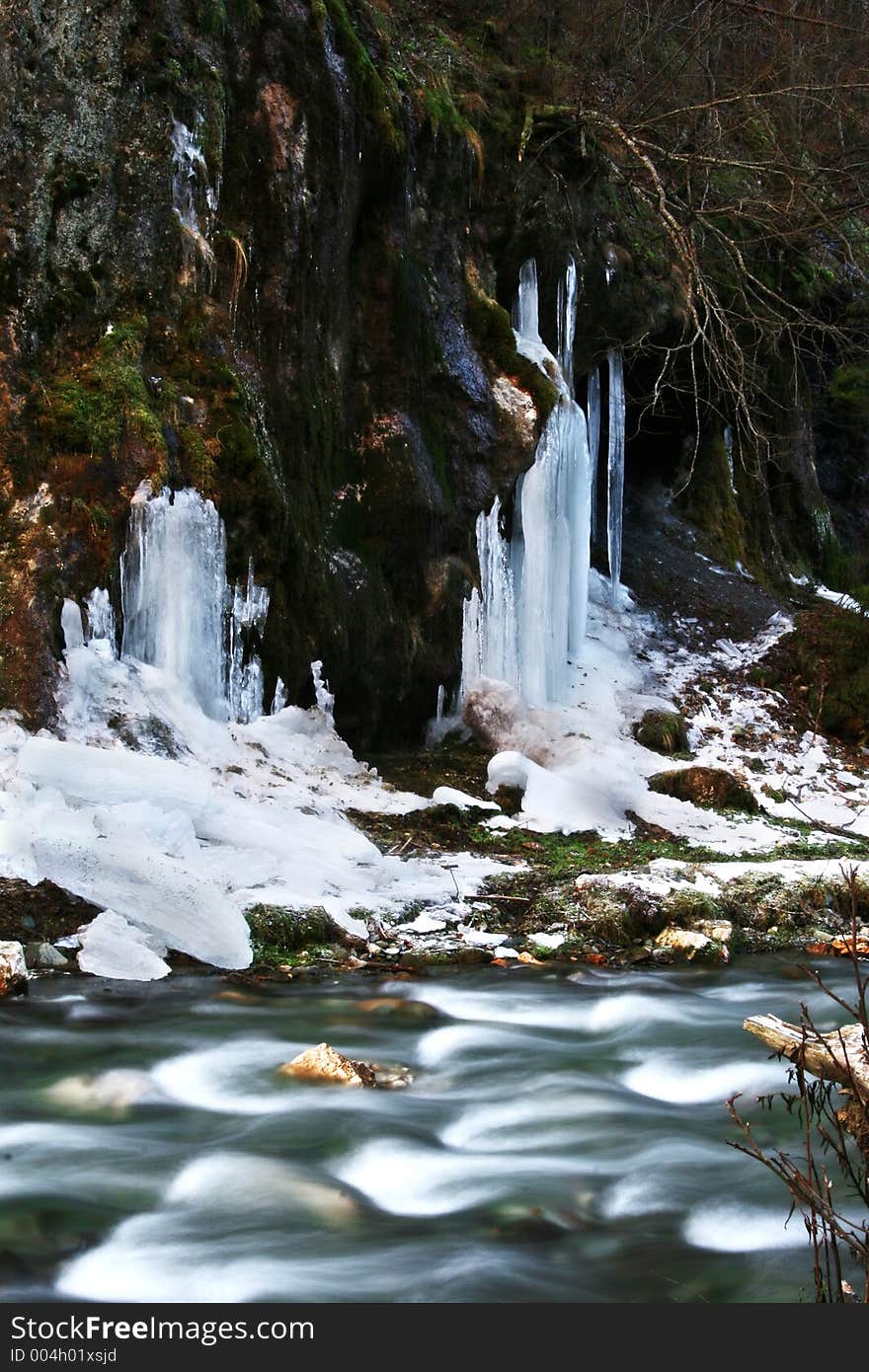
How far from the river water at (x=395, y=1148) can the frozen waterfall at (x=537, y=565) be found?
5699 mm

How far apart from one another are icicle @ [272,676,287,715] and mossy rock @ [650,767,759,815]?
282 centimetres


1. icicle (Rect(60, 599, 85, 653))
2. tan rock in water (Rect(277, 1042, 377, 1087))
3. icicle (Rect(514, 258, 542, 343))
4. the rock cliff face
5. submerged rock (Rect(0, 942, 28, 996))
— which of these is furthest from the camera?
icicle (Rect(514, 258, 542, 343))

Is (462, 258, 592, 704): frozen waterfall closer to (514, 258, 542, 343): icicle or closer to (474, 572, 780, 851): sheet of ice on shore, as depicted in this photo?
(514, 258, 542, 343): icicle

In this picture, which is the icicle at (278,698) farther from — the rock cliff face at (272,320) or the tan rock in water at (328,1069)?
the tan rock in water at (328,1069)

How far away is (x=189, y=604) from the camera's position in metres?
8.32

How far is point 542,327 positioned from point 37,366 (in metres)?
6.17

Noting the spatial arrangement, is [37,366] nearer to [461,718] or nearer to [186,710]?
[186,710]

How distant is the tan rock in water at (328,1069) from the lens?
437 centimetres

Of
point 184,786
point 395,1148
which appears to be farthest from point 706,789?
point 395,1148

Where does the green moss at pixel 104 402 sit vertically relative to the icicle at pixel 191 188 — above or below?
below

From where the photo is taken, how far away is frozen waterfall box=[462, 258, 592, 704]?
11.2 metres

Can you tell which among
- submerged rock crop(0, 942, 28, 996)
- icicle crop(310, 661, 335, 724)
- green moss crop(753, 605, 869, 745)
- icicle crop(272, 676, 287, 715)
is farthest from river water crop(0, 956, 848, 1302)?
green moss crop(753, 605, 869, 745)

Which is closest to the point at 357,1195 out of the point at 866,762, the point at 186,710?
the point at 186,710

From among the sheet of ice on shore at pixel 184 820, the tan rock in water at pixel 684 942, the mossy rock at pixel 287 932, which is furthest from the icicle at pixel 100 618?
the tan rock in water at pixel 684 942
